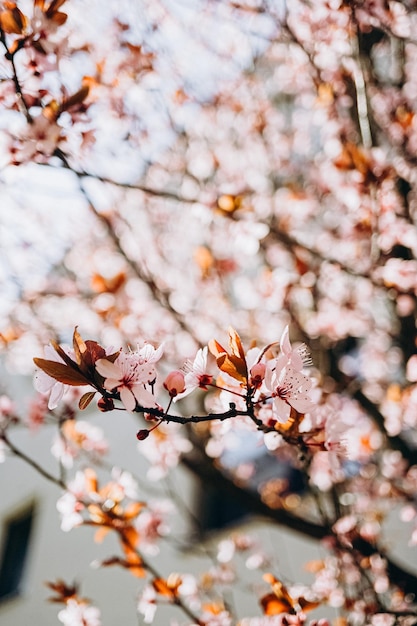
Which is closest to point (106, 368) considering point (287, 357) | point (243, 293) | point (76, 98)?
point (287, 357)

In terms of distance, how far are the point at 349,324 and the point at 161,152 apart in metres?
2.08

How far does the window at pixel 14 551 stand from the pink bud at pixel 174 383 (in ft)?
19.9

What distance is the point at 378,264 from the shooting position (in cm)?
279

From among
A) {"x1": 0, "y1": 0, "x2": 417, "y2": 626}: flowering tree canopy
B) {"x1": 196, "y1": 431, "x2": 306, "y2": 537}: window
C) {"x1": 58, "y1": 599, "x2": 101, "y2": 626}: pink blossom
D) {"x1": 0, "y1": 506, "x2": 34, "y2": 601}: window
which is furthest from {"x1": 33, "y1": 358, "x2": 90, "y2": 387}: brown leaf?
{"x1": 0, "y1": 506, "x2": 34, "y2": 601}: window

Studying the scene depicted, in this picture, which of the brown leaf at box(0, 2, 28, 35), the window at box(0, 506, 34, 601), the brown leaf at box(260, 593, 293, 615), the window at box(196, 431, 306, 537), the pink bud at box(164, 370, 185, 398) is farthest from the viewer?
the window at box(0, 506, 34, 601)

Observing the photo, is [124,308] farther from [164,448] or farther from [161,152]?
[161,152]

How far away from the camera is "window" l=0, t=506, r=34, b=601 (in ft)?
20.3

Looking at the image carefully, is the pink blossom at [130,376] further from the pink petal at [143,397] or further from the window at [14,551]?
the window at [14,551]

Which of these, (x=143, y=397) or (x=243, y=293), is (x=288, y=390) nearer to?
(x=143, y=397)

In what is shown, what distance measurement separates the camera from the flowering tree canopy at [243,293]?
1600 mm

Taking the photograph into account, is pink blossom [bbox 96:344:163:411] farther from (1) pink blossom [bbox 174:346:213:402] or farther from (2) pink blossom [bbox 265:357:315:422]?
(2) pink blossom [bbox 265:357:315:422]

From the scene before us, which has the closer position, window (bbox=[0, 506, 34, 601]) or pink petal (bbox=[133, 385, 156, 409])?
pink petal (bbox=[133, 385, 156, 409])

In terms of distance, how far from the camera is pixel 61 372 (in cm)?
116

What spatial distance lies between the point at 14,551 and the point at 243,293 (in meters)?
4.76
